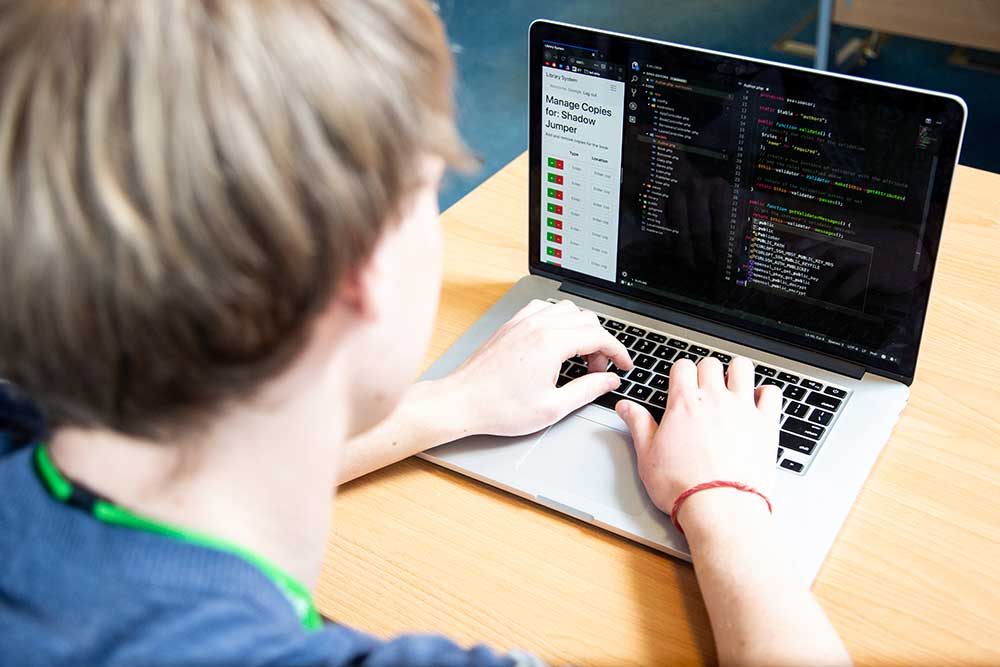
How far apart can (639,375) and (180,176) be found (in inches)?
24.5

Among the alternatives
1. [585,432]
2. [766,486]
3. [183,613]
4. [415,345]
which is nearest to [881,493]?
[766,486]

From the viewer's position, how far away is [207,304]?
463 mm

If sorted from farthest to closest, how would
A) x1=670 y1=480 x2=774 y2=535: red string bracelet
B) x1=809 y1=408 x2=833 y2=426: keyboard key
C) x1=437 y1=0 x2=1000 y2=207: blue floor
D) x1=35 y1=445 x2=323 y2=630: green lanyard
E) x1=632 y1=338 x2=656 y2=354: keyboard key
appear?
x1=437 y1=0 x2=1000 y2=207: blue floor < x1=632 y1=338 x2=656 y2=354: keyboard key < x1=809 y1=408 x2=833 y2=426: keyboard key < x1=670 y1=480 x2=774 y2=535: red string bracelet < x1=35 y1=445 x2=323 y2=630: green lanyard

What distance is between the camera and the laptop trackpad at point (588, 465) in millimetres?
853

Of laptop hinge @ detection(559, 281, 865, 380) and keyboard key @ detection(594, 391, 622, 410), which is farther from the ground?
laptop hinge @ detection(559, 281, 865, 380)

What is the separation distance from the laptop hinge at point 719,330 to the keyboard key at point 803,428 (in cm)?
9

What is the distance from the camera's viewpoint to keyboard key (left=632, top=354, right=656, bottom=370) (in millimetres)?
995

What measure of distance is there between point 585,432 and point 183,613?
471mm

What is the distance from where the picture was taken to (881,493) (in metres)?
0.86

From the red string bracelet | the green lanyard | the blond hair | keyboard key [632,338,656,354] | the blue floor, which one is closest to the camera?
the blond hair

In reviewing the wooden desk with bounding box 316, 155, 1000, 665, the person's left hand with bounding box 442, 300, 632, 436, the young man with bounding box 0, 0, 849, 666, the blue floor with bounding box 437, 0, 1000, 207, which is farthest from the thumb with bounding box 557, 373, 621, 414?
→ the blue floor with bounding box 437, 0, 1000, 207

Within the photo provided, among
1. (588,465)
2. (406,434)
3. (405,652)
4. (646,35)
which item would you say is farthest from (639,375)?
(646,35)

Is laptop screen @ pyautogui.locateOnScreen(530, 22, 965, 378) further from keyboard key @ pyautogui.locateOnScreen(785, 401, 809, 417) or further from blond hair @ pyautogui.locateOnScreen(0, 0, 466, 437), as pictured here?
blond hair @ pyautogui.locateOnScreen(0, 0, 466, 437)

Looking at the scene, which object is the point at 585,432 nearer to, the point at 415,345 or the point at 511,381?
the point at 511,381
